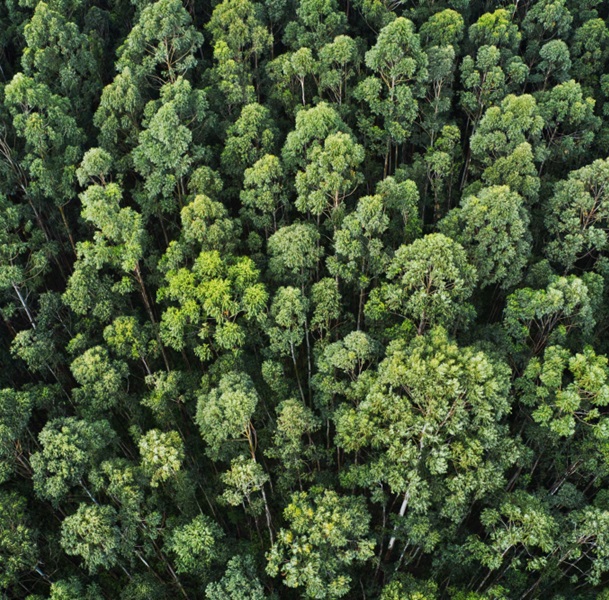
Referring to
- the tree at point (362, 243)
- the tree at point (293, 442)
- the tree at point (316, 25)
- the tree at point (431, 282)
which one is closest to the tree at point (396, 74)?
the tree at point (316, 25)

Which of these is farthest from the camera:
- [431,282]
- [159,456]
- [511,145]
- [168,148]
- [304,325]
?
[511,145]

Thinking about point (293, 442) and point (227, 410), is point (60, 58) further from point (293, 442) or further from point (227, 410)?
point (293, 442)

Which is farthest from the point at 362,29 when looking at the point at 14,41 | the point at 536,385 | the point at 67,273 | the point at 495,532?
the point at 495,532

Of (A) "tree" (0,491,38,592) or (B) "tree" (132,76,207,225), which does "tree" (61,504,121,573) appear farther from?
(B) "tree" (132,76,207,225)

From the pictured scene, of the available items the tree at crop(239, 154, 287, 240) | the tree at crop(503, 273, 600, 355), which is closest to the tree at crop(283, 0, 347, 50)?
the tree at crop(239, 154, 287, 240)

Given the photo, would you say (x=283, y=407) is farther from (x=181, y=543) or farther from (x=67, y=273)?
(x=67, y=273)

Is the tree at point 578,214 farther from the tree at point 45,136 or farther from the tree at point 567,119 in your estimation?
the tree at point 45,136

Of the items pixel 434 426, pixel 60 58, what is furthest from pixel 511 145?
pixel 60 58
